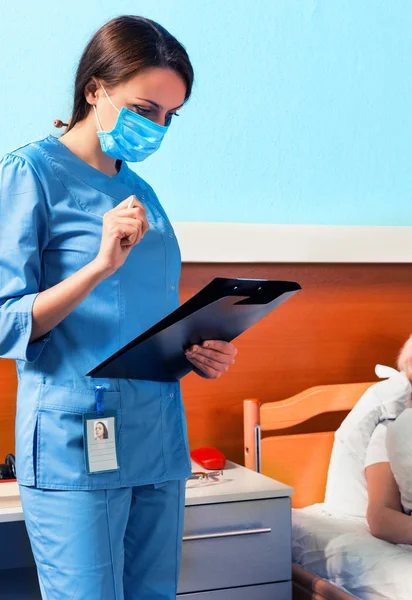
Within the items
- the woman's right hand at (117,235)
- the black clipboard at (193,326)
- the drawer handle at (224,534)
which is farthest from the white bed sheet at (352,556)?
the woman's right hand at (117,235)

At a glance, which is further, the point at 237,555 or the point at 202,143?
the point at 202,143

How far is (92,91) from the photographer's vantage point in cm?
142

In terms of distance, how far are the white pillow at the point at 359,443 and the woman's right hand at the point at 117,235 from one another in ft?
4.85

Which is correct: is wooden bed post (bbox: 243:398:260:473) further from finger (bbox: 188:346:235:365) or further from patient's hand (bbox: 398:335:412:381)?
finger (bbox: 188:346:235:365)

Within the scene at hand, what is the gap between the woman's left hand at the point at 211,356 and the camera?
4.63ft

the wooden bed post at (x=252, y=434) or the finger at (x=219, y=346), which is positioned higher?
the finger at (x=219, y=346)

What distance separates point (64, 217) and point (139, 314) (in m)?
0.21

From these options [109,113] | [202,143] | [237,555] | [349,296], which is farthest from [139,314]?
[349,296]

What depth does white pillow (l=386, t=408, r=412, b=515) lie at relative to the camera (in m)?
2.15

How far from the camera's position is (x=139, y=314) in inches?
53.1

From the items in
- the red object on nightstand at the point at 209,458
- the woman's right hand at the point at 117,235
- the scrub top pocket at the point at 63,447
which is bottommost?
the red object on nightstand at the point at 209,458

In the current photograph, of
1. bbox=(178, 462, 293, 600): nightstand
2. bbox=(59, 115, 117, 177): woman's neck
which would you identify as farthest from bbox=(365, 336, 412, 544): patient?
bbox=(59, 115, 117, 177): woman's neck

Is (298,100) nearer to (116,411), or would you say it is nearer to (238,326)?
(238,326)

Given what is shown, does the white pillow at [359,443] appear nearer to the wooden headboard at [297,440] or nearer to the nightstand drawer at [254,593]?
the wooden headboard at [297,440]
